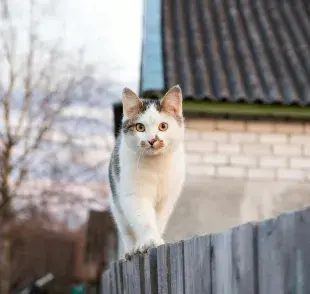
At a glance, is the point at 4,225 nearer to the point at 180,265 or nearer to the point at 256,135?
the point at 256,135

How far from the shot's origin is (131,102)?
4.20 m

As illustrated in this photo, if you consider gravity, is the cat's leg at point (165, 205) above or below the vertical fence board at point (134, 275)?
above

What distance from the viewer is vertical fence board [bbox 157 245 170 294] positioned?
2836mm

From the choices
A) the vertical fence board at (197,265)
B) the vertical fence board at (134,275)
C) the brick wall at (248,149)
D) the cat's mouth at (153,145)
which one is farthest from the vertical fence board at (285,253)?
the brick wall at (248,149)

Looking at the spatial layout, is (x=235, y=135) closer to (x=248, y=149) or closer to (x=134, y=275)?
(x=248, y=149)

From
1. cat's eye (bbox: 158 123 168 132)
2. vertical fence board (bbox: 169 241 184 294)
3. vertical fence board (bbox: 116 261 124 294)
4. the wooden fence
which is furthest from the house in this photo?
the wooden fence

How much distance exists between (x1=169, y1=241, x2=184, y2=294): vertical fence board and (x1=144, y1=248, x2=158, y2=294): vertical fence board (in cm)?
37

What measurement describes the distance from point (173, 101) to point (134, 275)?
1.06 meters

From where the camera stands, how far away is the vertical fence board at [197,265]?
7.12 feet

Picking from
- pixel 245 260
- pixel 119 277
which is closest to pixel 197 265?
pixel 245 260

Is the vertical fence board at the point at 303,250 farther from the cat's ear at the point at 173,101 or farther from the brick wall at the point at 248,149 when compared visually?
the brick wall at the point at 248,149

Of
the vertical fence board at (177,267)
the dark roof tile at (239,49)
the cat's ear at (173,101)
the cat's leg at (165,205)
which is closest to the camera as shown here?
the vertical fence board at (177,267)

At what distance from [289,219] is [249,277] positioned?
1.14 ft

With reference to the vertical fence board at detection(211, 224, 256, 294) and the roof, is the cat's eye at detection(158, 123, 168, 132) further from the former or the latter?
the roof
